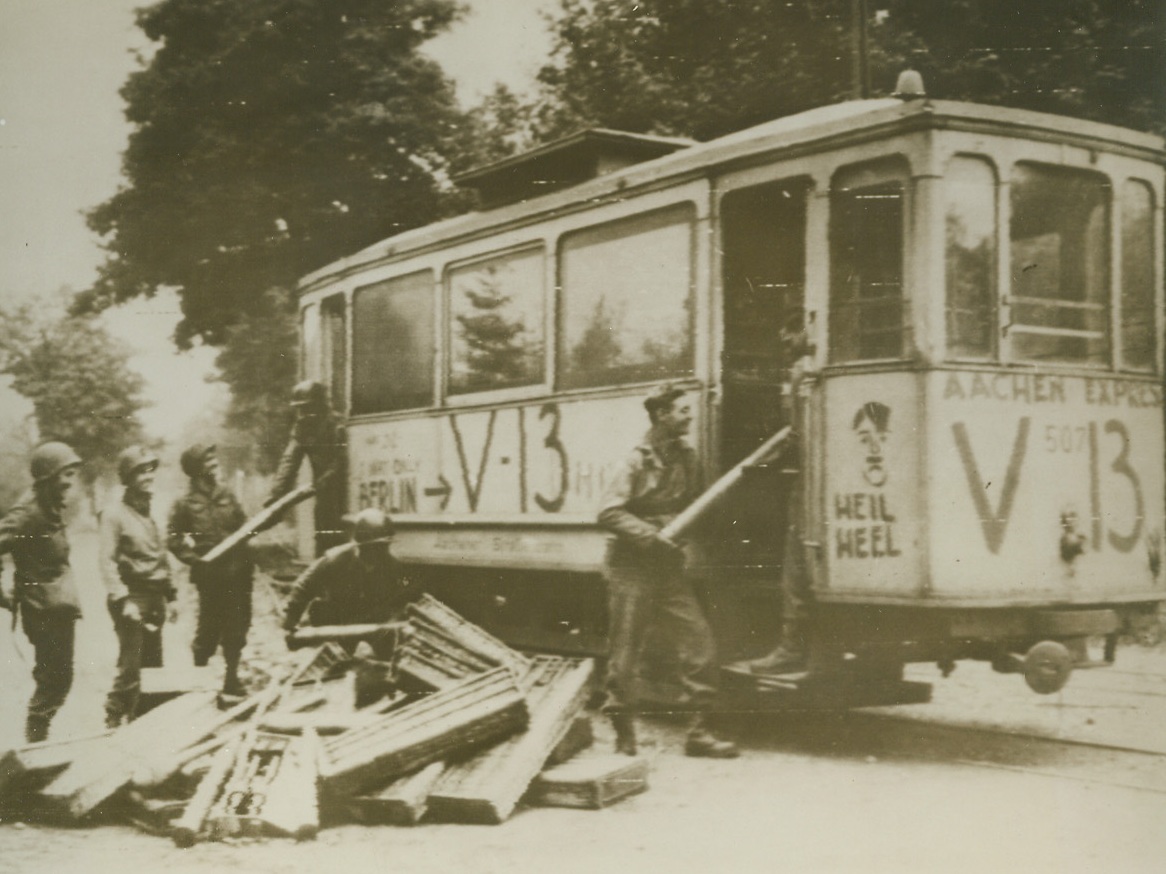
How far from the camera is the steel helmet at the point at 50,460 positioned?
232 inches

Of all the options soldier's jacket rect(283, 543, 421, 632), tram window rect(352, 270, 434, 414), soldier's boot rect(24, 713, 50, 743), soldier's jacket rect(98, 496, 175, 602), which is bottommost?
soldier's boot rect(24, 713, 50, 743)

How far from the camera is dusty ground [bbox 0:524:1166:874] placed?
203 inches

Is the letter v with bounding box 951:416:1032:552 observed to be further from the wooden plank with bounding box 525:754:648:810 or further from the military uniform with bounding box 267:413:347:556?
the military uniform with bounding box 267:413:347:556

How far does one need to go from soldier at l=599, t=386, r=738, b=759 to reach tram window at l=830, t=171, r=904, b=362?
3.03 feet

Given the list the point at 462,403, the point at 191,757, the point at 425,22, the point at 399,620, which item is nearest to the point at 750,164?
the point at 425,22

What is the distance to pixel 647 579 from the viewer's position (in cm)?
653

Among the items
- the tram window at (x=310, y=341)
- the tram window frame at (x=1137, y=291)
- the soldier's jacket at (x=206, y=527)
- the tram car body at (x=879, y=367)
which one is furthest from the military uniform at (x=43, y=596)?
the tram window frame at (x=1137, y=291)

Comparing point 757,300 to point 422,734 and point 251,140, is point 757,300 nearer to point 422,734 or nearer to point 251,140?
point 251,140

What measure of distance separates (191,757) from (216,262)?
292cm

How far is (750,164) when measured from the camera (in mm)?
6812

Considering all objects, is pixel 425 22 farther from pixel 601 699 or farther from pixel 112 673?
pixel 601 699

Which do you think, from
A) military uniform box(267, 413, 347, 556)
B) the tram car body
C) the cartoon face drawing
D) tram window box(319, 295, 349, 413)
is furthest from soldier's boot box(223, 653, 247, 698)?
the cartoon face drawing

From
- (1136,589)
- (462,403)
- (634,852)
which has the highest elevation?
(462,403)

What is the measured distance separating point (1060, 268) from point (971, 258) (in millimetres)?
561
